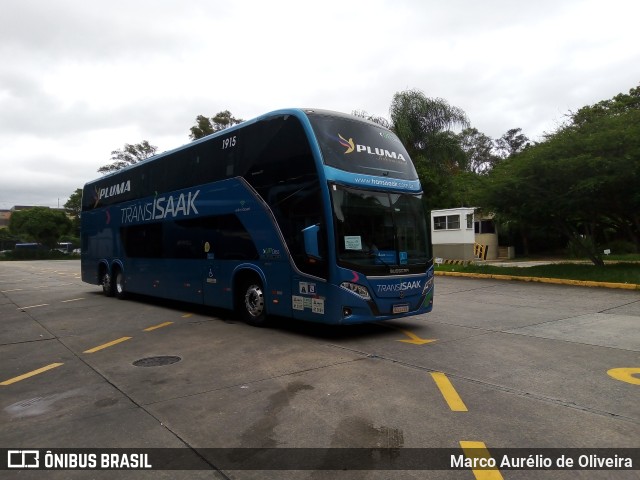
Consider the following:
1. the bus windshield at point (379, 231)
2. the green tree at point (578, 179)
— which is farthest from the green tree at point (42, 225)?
the bus windshield at point (379, 231)

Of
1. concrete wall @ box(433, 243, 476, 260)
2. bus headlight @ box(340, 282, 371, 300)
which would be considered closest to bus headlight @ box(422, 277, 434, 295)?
bus headlight @ box(340, 282, 371, 300)

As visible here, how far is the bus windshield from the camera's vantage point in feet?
25.5

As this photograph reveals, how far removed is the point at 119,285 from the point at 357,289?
10.3 m

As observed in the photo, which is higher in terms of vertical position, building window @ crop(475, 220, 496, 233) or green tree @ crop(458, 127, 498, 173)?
green tree @ crop(458, 127, 498, 173)

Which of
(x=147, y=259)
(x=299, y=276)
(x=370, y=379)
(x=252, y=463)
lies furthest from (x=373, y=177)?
(x=147, y=259)

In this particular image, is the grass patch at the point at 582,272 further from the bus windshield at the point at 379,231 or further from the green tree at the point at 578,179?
the bus windshield at the point at 379,231

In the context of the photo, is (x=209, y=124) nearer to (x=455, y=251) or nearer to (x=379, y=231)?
(x=455, y=251)

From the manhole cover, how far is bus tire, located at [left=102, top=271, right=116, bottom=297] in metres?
9.51

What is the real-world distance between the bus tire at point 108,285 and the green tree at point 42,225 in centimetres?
5838

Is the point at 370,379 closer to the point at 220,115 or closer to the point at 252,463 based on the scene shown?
the point at 252,463

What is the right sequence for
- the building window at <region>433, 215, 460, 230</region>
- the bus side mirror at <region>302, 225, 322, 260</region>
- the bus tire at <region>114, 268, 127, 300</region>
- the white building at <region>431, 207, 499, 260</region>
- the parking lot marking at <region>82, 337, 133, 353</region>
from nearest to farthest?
the bus side mirror at <region>302, 225, 322, 260</region> → the parking lot marking at <region>82, 337, 133, 353</region> → the bus tire at <region>114, 268, 127, 300</region> → the white building at <region>431, 207, 499, 260</region> → the building window at <region>433, 215, 460, 230</region>

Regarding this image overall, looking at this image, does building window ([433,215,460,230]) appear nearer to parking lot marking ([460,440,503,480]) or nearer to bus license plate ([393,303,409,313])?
bus license plate ([393,303,409,313])

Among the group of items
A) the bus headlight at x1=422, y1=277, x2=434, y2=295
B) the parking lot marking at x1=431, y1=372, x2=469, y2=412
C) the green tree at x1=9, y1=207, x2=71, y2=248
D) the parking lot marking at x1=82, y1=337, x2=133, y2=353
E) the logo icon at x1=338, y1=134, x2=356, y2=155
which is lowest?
the parking lot marking at x1=82, y1=337, x2=133, y2=353

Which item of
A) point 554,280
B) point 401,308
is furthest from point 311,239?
point 554,280
